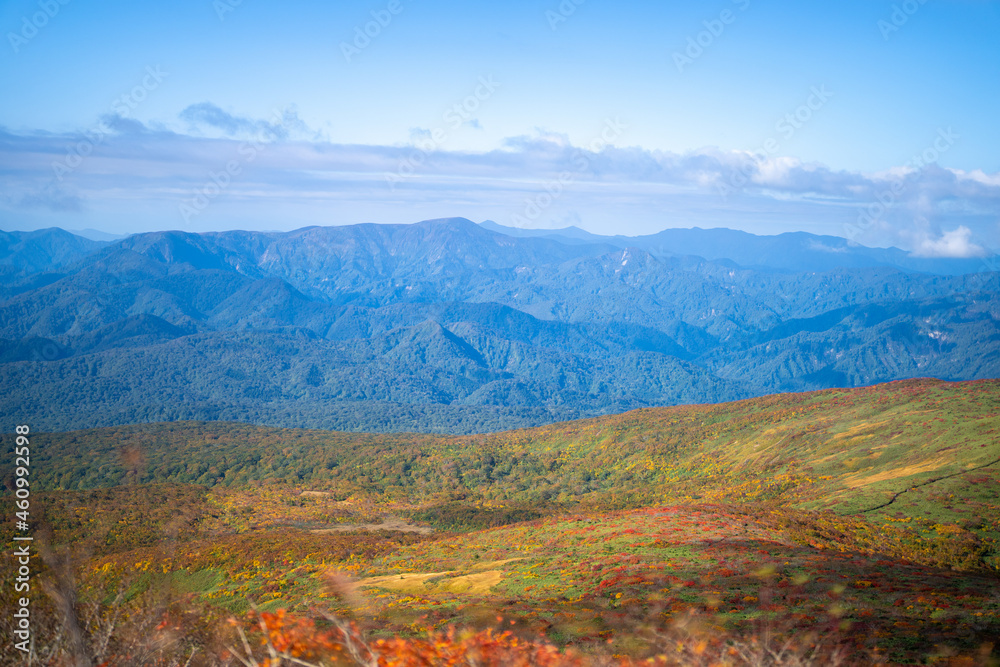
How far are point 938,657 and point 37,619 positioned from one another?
25.9 metres

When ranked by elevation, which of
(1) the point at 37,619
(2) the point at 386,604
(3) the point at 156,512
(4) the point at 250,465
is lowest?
(4) the point at 250,465

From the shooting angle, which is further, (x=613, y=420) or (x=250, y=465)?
(x=613, y=420)

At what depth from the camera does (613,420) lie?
429ft

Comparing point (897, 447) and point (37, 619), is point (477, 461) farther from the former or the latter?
point (37, 619)

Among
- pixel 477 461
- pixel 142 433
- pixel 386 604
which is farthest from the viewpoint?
pixel 142 433

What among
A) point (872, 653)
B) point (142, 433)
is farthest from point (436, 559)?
point (142, 433)

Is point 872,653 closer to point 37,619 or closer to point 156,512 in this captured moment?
point 37,619

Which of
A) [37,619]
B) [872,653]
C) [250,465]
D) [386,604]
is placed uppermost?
[37,619]

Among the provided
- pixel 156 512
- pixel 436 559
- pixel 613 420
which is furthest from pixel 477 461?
pixel 436 559

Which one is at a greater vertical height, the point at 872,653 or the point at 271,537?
the point at 872,653

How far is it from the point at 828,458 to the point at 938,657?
2608 inches

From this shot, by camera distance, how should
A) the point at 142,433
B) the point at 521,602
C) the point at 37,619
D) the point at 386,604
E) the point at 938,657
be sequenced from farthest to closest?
the point at 142,433
the point at 386,604
the point at 521,602
the point at 938,657
the point at 37,619

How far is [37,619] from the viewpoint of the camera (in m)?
15.5

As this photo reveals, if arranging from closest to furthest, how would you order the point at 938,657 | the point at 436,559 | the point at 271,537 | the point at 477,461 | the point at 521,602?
the point at 938,657 → the point at 521,602 → the point at 436,559 → the point at 271,537 → the point at 477,461
